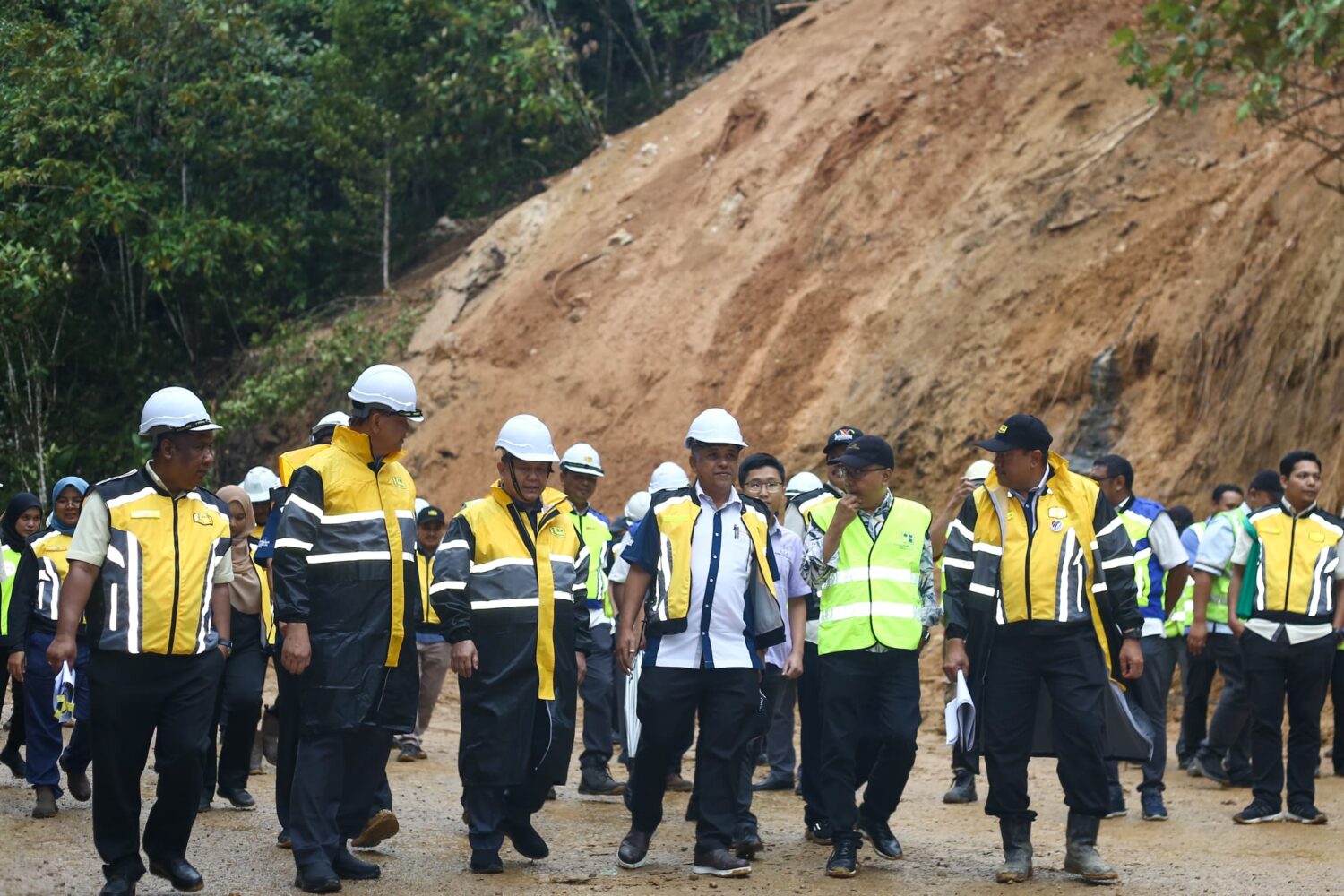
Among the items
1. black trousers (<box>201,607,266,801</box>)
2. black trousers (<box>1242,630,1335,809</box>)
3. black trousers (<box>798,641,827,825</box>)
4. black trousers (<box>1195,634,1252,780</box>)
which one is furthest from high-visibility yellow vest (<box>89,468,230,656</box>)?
black trousers (<box>1195,634,1252,780</box>)

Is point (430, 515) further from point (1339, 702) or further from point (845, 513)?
point (1339, 702)

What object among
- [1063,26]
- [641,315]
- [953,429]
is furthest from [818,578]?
[1063,26]

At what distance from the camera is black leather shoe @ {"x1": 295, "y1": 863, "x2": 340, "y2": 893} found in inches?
284

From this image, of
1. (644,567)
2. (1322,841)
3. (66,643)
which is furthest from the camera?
(1322,841)

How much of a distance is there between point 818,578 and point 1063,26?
15797 millimetres

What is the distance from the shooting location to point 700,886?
25.1ft

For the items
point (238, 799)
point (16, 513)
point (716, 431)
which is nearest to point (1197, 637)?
point (716, 431)

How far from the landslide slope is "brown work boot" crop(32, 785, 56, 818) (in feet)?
33.9

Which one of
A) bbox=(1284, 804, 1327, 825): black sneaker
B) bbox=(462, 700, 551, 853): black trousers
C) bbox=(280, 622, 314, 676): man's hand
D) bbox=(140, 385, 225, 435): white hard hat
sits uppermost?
bbox=(140, 385, 225, 435): white hard hat

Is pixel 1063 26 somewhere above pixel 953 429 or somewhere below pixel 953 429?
above

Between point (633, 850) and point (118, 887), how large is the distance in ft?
8.20

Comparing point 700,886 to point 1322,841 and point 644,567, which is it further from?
point 1322,841

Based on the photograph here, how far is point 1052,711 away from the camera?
7930mm

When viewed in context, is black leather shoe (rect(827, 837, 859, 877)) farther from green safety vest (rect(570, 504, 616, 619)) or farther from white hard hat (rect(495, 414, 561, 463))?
green safety vest (rect(570, 504, 616, 619))
